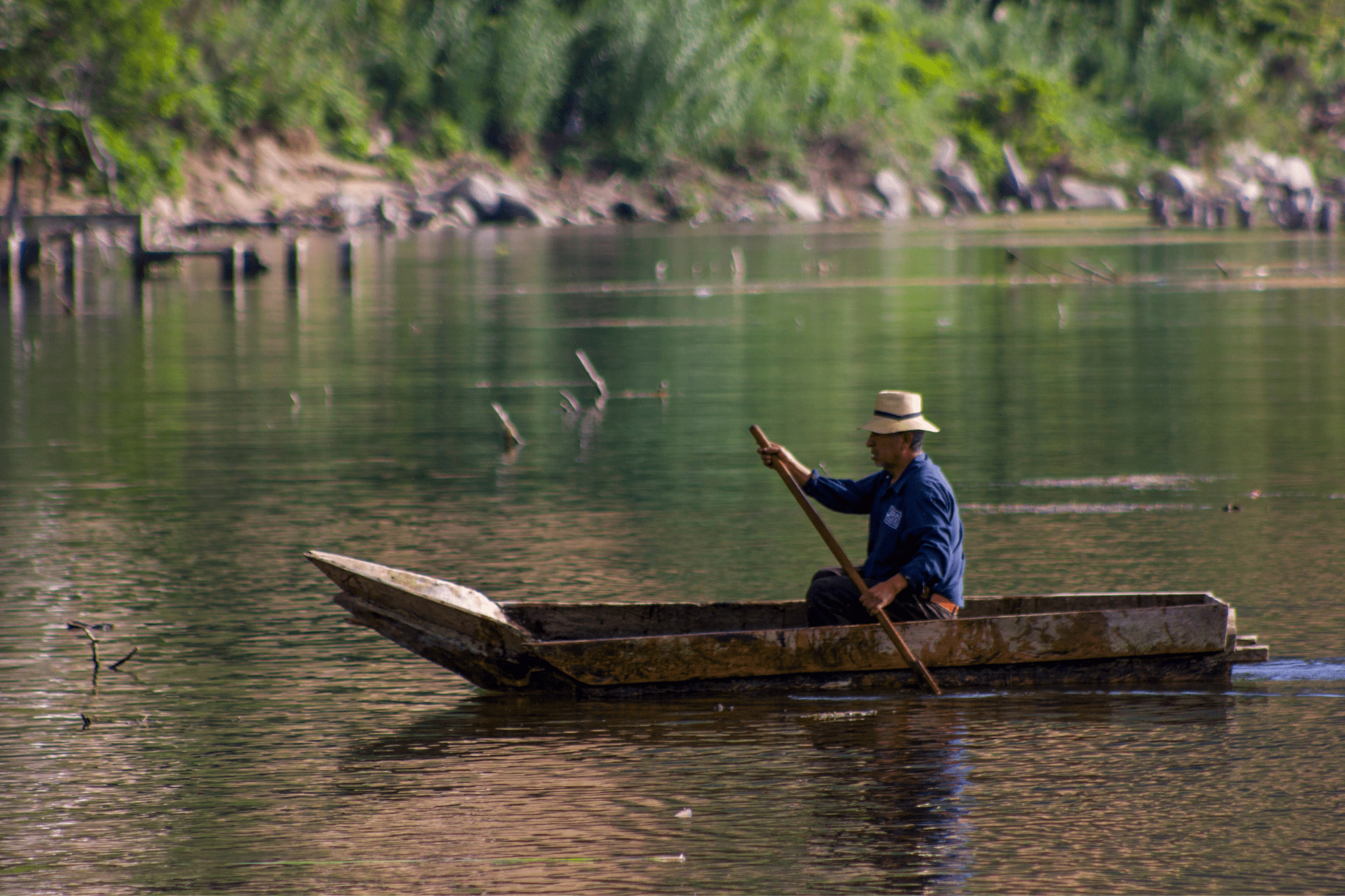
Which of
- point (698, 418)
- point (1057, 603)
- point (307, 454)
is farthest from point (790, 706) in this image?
point (698, 418)

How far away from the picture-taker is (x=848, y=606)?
405 inches

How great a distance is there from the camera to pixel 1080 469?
18.2 meters

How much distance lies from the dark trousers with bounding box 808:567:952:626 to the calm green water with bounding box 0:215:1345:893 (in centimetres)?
40

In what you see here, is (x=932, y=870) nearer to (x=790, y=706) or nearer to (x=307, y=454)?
(x=790, y=706)

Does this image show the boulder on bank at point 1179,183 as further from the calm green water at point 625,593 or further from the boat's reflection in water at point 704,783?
the boat's reflection in water at point 704,783

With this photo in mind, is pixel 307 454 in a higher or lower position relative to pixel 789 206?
lower

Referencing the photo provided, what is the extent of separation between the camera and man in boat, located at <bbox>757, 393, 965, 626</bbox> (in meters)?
10.0

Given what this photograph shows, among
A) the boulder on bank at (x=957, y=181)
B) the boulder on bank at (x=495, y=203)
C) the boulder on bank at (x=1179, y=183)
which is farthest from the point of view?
the boulder on bank at (x=957, y=181)

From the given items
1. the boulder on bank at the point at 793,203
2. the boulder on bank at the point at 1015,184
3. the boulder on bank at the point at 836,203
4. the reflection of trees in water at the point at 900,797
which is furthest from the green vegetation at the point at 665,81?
the reflection of trees in water at the point at 900,797

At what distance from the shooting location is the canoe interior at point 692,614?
10664 mm

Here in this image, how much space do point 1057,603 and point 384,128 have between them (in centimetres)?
8117

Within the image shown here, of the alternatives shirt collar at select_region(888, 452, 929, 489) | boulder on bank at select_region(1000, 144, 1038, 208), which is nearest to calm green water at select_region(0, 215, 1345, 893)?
shirt collar at select_region(888, 452, 929, 489)

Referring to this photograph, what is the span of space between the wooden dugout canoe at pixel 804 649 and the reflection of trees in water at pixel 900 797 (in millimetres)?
357

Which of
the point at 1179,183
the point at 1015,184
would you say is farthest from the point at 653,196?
the point at 1179,183
